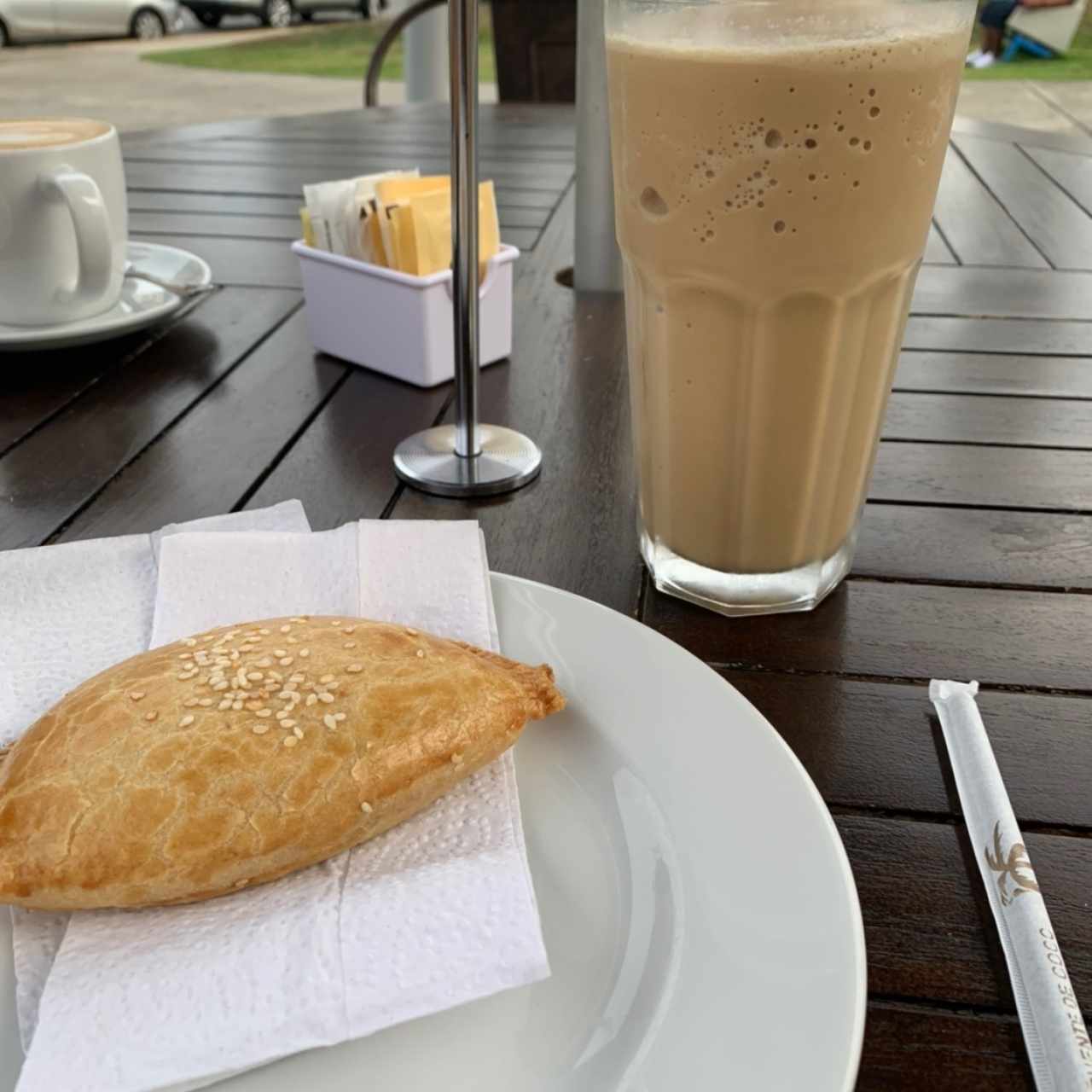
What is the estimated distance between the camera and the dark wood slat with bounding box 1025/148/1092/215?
145 cm

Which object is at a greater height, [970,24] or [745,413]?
[970,24]

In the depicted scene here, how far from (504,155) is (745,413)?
127 cm

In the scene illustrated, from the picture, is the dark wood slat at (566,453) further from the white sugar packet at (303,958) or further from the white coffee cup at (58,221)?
the white coffee cup at (58,221)

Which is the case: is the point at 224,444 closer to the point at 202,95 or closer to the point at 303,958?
the point at 303,958

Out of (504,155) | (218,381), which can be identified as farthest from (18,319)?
(504,155)

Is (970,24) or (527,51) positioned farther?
(527,51)

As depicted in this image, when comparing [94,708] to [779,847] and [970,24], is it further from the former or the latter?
[970,24]

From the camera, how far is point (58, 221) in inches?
35.5

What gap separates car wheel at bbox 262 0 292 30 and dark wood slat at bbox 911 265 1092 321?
10.5 meters

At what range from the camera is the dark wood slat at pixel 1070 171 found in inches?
57.2

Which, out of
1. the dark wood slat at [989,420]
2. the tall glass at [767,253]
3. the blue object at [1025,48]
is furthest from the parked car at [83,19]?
the tall glass at [767,253]

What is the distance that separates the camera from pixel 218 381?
3.03 ft

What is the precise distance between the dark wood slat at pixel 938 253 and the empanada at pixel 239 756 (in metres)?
0.94

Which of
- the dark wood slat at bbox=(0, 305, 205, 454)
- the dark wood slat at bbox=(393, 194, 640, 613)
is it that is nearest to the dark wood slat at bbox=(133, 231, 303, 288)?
the dark wood slat at bbox=(0, 305, 205, 454)
